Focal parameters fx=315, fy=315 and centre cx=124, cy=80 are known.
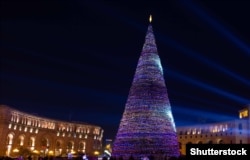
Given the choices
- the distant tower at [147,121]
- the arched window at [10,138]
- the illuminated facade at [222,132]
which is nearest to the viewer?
the distant tower at [147,121]

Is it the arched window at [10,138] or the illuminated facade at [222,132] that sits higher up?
the illuminated facade at [222,132]

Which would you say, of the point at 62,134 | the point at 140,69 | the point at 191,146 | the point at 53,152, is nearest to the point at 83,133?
the point at 62,134

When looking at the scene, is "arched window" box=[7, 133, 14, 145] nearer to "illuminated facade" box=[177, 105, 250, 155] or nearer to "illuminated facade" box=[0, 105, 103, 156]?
"illuminated facade" box=[0, 105, 103, 156]

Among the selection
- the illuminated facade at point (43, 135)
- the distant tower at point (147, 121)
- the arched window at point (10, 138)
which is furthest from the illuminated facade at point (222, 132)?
the arched window at point (10, 138)

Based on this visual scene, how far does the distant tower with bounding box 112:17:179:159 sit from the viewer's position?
122 ft

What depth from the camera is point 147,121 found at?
37.5 metres

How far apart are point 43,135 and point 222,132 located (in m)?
61.9

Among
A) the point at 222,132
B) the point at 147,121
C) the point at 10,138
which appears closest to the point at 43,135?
the point at 10,138

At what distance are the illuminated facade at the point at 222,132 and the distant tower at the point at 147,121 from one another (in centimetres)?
3574

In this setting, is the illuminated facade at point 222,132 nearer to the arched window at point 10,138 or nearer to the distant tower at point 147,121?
the distant tower at point 147,121

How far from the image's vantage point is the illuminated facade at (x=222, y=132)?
77.1 m

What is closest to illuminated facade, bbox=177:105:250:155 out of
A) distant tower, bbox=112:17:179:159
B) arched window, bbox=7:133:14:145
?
distant tower, bbox=112:17:179:159

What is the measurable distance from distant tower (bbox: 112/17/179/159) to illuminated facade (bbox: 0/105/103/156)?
50663mm

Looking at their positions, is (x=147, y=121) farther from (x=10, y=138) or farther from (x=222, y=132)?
(x=10, y=138)
